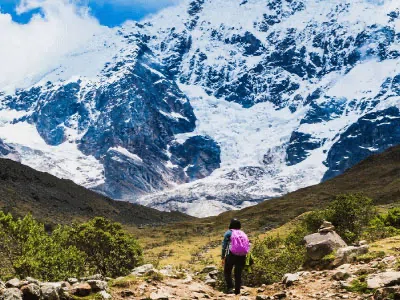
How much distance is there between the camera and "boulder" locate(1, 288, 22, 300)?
62.6ft

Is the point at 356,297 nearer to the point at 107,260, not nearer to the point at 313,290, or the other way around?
the point at 313,290

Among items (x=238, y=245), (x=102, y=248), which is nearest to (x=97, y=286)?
(x=238, y=245)

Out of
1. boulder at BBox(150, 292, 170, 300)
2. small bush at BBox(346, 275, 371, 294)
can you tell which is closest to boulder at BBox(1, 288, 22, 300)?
boulder at BBox(150, 292, 170, 300)

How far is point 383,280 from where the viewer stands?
20547mm

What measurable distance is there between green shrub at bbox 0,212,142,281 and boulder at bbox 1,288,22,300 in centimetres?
1727

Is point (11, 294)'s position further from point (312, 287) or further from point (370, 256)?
point (370, 256)

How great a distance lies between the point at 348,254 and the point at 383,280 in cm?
628

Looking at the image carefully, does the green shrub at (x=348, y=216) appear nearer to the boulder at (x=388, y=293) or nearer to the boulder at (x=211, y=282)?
the boulder at (x=211, y=282)

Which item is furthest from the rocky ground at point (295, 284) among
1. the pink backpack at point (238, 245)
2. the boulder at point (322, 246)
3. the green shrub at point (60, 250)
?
the green shrub at point (60, 250)

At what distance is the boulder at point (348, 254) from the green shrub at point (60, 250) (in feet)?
66.5

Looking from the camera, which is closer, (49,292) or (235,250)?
(49,292)

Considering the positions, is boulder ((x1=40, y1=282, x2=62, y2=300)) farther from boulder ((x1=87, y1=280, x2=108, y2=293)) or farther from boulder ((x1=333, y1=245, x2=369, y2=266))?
boulder ((x1=333, y1=245, x2=369, y2=266))

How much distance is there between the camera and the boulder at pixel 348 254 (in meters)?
26.6

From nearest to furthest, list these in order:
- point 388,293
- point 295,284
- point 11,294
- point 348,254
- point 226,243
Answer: point 388,293, point 11,294, point 295,284, point 226,243, point 348,254
